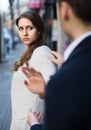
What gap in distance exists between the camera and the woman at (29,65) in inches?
130

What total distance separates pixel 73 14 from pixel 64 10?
41mm

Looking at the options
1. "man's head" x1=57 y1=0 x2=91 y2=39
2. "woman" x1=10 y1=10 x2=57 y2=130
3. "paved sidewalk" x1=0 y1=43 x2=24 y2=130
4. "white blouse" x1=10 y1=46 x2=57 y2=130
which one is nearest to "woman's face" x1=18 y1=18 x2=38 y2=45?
"woman" x1=10 y1=10 x2=57 y2=130

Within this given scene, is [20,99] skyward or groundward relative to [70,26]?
groundward

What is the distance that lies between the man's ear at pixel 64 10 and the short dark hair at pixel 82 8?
0.02 metres

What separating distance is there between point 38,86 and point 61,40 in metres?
10.1

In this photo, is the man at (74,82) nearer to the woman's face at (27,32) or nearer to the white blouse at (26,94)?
the white blouse at (26,94)

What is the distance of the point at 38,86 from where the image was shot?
7.71 ft

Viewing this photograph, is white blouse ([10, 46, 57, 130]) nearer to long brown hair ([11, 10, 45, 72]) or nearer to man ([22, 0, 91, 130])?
long brown hair ([11, 10, 45, 72])

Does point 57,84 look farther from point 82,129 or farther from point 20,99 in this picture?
point 20,99

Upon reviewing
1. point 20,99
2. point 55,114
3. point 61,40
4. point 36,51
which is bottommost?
point 61,40

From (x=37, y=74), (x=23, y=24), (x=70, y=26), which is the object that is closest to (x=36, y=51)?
(x=23, y=24)

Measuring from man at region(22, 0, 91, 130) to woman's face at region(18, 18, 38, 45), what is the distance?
65.8 inches

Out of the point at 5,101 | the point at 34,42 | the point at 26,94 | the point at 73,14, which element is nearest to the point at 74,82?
the point at 73,14

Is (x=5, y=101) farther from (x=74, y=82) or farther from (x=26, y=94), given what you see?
(x=74, y=82)
